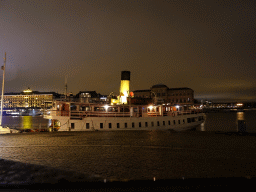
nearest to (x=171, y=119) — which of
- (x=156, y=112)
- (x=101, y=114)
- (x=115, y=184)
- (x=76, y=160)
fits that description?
(x=156, y=112)

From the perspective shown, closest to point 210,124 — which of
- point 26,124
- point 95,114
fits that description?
point 95,114

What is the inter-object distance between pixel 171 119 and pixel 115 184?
1074 inches

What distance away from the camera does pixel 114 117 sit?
1089 inches

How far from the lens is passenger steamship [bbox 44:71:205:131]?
25484 mm

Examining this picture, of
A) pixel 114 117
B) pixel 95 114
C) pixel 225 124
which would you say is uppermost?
pixel 95 114

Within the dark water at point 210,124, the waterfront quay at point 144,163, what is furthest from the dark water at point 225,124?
the waterfront quay at point 144,163

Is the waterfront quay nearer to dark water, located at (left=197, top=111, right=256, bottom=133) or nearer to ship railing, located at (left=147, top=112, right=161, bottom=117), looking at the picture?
dark water, located at (left=197, top=111, right=256, bottom=133)

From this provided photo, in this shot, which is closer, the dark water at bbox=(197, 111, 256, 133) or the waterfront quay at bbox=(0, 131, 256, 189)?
the waterfront quay at bbox=(0, 131, 256, 189)

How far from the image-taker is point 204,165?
7668 mm

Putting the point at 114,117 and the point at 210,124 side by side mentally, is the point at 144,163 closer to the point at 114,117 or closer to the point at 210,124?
the point at 114,117

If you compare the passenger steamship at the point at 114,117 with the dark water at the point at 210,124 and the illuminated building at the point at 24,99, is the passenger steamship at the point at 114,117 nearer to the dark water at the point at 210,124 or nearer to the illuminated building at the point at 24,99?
the dark water at the point at 210,124

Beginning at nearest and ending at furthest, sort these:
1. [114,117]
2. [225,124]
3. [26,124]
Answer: [114,117]
[225,124]
[26,124]

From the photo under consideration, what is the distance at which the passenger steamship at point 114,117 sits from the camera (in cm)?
2548

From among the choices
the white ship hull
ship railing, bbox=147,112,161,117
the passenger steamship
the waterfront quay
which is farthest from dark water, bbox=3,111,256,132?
the waterfront quay
